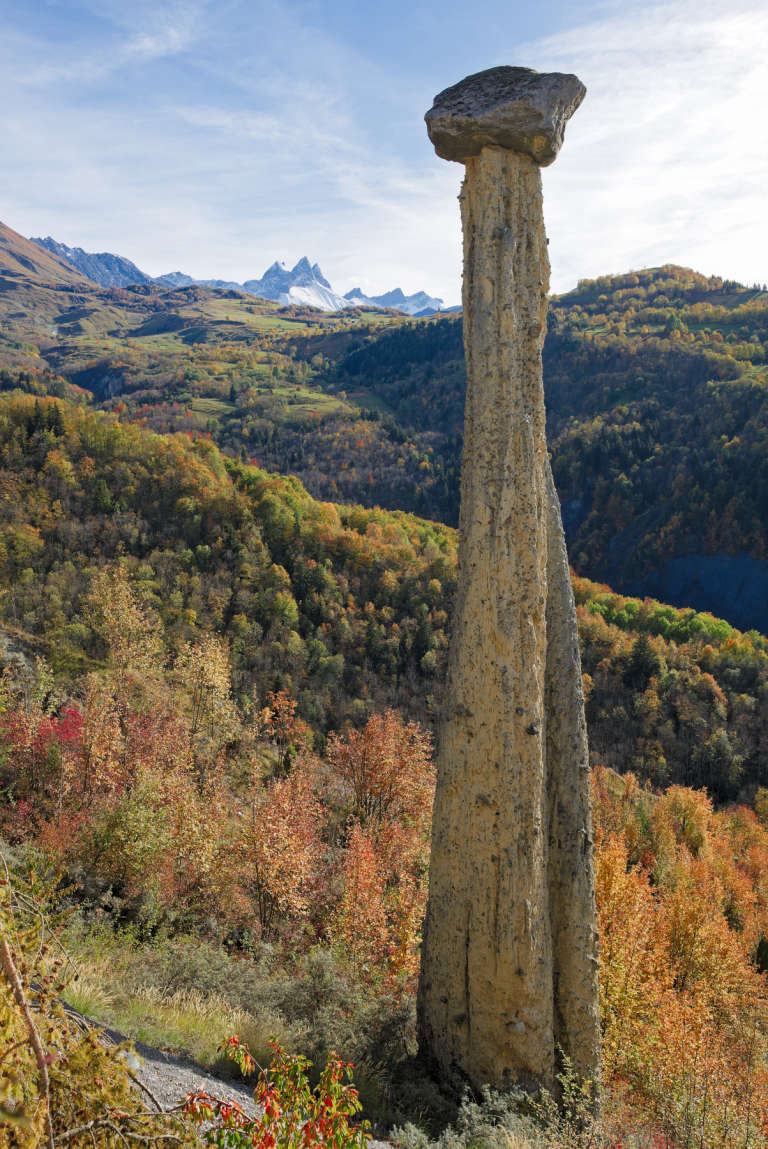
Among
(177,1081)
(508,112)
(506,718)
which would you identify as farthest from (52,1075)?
(508,112)

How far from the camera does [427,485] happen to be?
5876 inches

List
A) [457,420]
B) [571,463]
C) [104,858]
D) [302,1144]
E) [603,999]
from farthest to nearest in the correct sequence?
[457,420], [571,463], [104,858], [603,999], [302,1144]

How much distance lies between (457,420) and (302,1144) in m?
195

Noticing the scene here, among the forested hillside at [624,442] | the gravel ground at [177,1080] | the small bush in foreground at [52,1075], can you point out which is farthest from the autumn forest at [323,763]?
the forested hillside at [624,442]

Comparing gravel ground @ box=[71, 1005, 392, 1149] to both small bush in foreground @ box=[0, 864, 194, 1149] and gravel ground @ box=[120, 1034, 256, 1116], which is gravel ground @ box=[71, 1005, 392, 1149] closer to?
gravel ground @ box=[120, 1034, 256, 1116]

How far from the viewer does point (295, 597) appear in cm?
6600

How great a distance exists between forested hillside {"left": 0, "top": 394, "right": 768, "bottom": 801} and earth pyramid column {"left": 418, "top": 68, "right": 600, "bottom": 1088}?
41.2 m

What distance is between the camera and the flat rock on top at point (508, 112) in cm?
927

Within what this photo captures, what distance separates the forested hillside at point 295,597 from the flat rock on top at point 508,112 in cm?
4385

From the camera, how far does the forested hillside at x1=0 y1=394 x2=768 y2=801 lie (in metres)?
55.3

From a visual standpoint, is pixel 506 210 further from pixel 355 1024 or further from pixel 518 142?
pixel 355 1024

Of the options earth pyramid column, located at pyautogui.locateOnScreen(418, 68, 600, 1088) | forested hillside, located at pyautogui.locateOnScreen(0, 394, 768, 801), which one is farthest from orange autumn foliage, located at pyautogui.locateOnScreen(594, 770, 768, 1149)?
forested hillside, located at pyautogui.locateOnScreen(0, 394, 768, 801)

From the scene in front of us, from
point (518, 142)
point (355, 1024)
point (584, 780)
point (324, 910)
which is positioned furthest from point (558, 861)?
point (324, 910)

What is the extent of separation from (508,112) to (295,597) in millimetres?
58505
